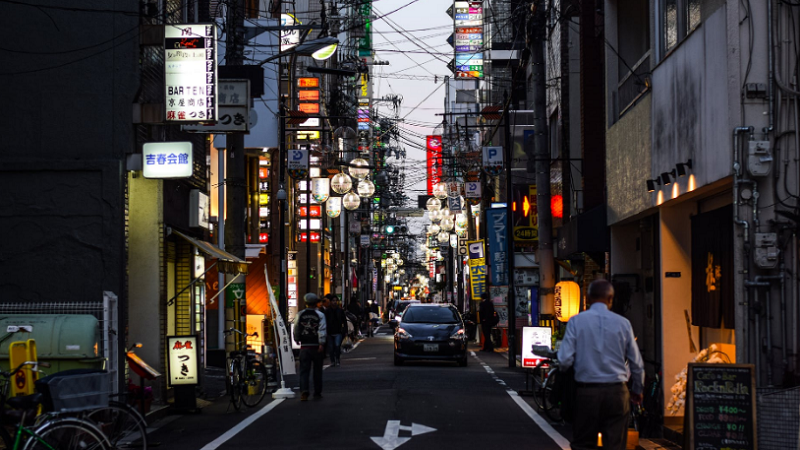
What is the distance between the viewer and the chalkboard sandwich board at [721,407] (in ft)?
34.0

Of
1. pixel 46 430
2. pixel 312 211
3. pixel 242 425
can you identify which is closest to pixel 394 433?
pixel 242 425

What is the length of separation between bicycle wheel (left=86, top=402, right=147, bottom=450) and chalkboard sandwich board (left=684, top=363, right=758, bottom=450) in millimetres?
5834

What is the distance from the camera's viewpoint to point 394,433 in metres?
14.3

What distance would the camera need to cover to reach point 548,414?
1625cm

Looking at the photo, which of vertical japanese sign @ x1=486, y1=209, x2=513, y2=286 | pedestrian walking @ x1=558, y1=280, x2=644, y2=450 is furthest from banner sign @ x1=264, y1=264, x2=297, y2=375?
vertical japanese sign @ x1=486, y1=209, x2=513, y2=286

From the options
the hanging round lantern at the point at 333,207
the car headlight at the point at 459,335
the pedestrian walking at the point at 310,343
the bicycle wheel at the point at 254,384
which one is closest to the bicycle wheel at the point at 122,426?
the bicycle wheel at the point at 254,384

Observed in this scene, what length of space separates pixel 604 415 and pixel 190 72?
10.8 metres

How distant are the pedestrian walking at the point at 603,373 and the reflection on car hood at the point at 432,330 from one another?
19960mm

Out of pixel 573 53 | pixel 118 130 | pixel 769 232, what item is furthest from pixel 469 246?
pixel 769 232

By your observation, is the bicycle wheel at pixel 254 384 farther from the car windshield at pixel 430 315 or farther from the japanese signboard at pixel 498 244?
the japanese signboard at pixel 498 244

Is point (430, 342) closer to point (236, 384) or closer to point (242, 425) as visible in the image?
point (236, 384)

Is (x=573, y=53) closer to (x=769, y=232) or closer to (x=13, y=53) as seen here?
(x=13, y=53)

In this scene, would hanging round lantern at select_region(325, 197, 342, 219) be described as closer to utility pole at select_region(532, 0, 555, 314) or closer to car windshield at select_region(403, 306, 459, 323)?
car windshield at select_region(403, 306, 459, 323)

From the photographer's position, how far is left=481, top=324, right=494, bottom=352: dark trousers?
4016cm
